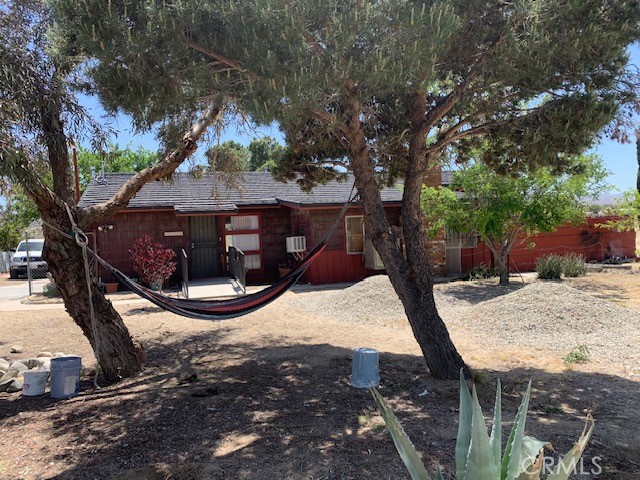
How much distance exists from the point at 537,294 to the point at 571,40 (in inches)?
206

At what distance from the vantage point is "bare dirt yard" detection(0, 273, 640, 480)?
3.54 metres

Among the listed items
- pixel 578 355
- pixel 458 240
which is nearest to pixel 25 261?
pixel 458 240

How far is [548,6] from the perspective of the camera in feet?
15.5

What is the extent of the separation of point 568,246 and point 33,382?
17.2 m

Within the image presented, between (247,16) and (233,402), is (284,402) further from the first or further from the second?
(247,16)

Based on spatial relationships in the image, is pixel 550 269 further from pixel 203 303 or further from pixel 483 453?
pixel 483 453

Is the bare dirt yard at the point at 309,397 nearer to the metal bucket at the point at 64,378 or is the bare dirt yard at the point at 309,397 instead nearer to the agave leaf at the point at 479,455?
the metal bucket at the point at 64,378

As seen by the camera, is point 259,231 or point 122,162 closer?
point 259,231

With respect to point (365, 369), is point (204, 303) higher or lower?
higher

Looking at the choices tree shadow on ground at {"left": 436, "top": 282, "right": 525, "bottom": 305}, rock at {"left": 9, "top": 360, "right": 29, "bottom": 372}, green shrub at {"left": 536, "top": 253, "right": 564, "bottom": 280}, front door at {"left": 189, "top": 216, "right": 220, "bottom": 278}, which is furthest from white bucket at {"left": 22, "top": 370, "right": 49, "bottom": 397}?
green shrub at {"left": 536, "top": 253, "right": 564, "bottom": 280}

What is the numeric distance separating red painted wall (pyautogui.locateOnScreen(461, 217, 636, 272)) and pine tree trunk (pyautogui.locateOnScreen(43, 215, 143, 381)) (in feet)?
40.4

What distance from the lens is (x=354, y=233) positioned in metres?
15.1

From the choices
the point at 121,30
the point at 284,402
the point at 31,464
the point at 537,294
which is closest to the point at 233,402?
the point at 284,402

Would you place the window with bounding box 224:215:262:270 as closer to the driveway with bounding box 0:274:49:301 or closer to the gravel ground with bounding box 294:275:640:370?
the gravel ground with bounding box 294:275:640:370
